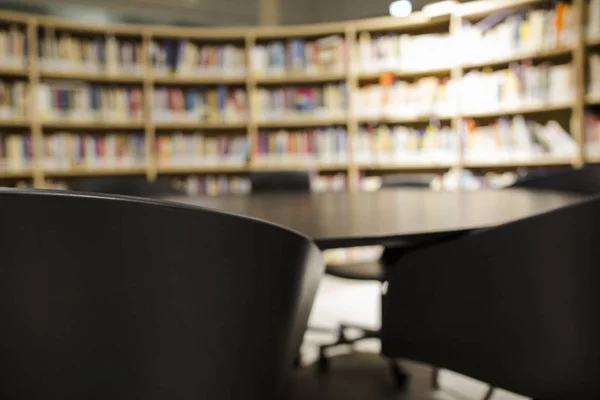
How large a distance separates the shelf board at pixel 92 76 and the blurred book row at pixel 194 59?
0.20 metres

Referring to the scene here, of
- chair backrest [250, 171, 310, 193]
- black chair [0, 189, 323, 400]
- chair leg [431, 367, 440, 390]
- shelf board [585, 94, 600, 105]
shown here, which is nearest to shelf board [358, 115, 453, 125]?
shelf board [585, 94, 600, 105]

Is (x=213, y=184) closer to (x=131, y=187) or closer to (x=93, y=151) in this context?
(x=93, y=151)

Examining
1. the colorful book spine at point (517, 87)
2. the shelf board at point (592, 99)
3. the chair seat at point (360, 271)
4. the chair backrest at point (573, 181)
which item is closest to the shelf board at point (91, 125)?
the chair seat at point (360, 271)

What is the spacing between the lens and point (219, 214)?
1.68 ft

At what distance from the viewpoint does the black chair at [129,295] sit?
18.5 inches

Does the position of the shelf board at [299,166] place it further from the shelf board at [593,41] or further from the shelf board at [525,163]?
the shelf board at [593,41]

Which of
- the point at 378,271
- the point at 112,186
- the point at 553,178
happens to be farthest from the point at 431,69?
the point at 112,186

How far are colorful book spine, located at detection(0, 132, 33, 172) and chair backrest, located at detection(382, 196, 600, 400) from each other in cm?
362

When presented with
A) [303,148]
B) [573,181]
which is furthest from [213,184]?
[573,181]

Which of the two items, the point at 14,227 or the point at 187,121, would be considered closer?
the point at 14,227

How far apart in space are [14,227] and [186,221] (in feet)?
0.53

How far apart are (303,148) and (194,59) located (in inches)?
A: 47.9

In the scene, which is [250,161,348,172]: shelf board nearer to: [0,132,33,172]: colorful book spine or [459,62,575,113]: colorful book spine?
[459,62,575,113]: colorful book spine

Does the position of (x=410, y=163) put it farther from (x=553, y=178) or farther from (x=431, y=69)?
(x=553, y=178)
